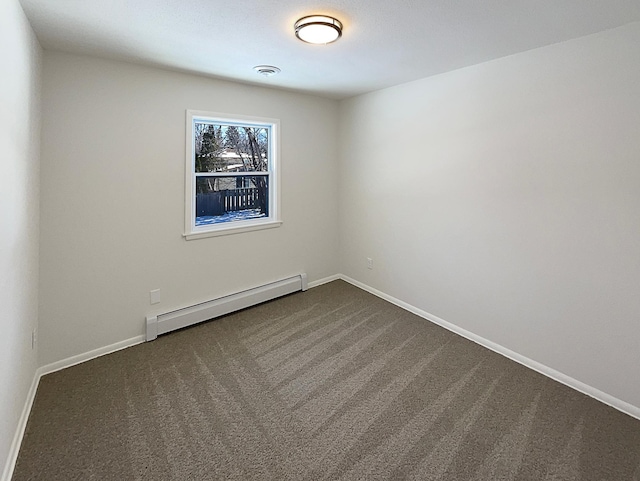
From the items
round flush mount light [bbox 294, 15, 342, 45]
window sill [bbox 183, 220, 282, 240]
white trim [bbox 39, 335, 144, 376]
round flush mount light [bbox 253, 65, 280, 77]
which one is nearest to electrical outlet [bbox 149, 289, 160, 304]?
→ white trim [bbox 39, 335, 144, 376]

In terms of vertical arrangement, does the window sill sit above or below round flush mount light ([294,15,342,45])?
below

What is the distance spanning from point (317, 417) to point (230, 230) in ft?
7.04

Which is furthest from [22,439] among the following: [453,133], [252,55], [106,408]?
[453,133]

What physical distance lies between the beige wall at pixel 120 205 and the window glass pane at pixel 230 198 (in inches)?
11.9

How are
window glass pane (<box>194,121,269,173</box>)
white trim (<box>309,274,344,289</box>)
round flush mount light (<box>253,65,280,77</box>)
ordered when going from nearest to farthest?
round flush mount light (<box>253,65,280,77</box>)
window glass pane (<box>194,121,269,173</box>)
white trim (<box>309,274,344,289</box>)

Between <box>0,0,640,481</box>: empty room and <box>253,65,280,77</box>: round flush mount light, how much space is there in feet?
0.07

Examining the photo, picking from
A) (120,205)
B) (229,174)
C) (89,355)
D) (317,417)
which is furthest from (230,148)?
(317,417)

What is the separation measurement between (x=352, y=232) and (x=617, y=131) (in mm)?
2786

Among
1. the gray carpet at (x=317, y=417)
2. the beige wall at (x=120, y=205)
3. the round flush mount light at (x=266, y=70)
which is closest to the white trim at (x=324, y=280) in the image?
the beige wall at (x=120, y=205)

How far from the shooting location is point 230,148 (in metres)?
3.72

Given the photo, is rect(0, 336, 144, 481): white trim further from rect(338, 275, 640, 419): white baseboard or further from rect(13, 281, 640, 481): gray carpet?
rect(338, 275, 640, 419): white baseboard

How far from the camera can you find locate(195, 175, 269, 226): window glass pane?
140 inches

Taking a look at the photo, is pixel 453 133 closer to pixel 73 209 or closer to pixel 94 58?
pixel 94 58

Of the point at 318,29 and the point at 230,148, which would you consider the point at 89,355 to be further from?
the point at 318,29
